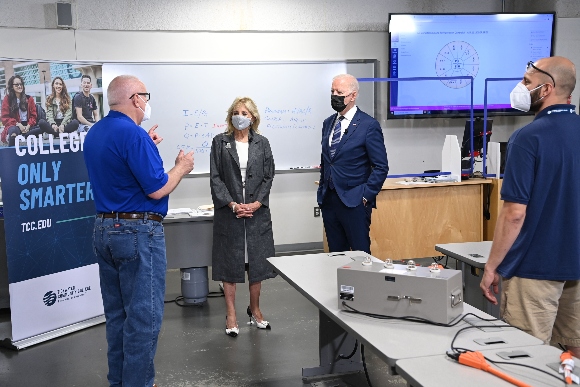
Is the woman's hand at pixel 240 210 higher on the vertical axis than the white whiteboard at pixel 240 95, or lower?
lower

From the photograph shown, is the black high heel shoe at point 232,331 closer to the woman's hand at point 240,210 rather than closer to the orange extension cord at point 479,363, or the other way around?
the woman's hand at point 240,210

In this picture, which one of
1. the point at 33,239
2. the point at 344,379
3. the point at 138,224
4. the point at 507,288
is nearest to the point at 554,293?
the point at 507,288

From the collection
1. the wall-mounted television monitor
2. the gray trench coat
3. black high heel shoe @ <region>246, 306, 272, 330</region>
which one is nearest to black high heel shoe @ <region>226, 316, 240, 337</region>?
black high heel shoe @ <region>246, 306, 272, 330</region>

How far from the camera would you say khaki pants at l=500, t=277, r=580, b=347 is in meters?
2.39

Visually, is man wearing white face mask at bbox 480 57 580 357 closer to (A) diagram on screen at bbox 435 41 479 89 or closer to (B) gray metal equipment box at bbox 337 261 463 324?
(B) gray metal equipment box at bbox 337 261 463 324

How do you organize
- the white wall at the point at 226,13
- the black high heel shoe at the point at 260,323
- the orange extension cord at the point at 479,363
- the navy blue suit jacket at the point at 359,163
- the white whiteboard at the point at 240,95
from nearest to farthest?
the orange extension cord at the point at 479,363, the navy blue suit jacket at the point at 359,163, the black high heel shoe at the point at 260,323, the white wall at the point at 226,13, the white whiteboard at the point at 240,95

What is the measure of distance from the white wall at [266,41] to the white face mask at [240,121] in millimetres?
2344

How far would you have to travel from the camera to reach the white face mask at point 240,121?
406cm

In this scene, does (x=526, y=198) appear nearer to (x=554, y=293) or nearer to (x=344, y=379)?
(x=554, y=293)

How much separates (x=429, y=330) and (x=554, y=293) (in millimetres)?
664

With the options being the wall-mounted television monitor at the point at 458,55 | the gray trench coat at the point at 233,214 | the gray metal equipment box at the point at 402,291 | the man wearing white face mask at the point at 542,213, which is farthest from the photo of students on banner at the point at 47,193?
the wall-mounted television monitor at the point at 458,55

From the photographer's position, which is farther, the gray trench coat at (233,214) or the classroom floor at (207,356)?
the gray trench coat at (233,214)

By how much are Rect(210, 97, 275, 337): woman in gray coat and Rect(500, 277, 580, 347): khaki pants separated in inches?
76.9

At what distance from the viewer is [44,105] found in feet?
13.7
